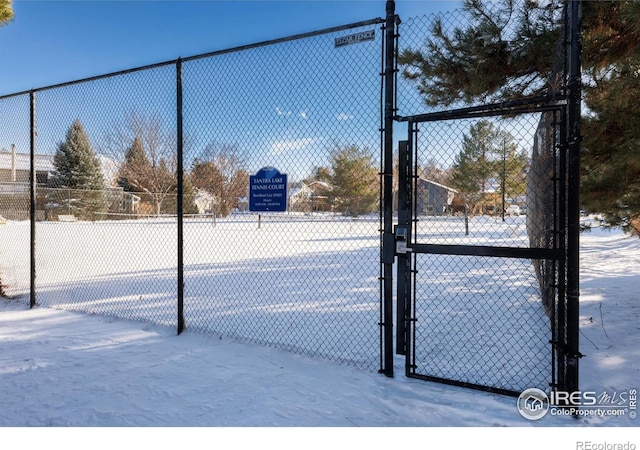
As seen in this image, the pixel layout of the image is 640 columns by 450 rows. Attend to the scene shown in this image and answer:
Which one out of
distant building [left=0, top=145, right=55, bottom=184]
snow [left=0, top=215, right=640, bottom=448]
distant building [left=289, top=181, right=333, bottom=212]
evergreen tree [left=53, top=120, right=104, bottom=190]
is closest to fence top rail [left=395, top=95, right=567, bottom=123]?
distant building [left=289, top=181, right=333, bottom=212]

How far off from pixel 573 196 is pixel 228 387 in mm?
2855

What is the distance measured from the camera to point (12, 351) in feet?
12.4

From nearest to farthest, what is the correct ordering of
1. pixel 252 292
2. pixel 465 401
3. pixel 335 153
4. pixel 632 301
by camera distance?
pixel 465 401 → pixel 335 153 → pixel 632 301 → pixel 252 292

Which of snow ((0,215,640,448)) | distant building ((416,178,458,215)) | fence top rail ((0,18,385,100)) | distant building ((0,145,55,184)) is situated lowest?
snow ((0,215,640,448))

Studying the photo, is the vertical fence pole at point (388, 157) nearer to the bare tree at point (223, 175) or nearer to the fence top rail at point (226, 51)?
the fence top rail at point (226, 51)

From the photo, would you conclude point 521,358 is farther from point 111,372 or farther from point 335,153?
point 111,372

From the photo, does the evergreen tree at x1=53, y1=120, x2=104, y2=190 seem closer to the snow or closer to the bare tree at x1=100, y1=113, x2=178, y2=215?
the bare tree at x1=100, y1=113, x2=178, y2=215

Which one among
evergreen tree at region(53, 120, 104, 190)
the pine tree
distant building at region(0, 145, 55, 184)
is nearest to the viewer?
distant building at region(0, 145, 55, 184)

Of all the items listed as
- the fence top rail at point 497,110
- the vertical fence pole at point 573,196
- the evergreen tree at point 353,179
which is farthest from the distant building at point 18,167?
the vertical fence pole at point 573,196

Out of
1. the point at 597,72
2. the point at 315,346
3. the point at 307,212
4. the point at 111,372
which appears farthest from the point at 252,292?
the point at 597,72

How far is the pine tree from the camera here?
19703 millimetres

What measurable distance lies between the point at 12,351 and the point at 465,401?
13.6 feet

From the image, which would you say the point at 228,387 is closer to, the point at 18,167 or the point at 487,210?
the point at 487,210

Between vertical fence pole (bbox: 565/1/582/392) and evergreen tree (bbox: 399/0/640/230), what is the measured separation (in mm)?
691
